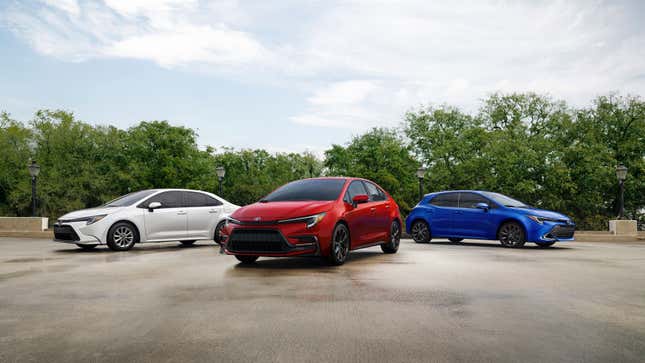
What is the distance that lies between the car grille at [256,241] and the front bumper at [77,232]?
212 inches

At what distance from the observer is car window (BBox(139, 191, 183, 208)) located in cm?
1550

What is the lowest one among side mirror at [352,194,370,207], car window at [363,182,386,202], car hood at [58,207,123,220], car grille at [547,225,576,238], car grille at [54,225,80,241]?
car grille at [547,225,576,238]

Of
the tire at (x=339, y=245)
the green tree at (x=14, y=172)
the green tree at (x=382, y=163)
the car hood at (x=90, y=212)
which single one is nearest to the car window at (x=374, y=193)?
the tire at (x=339, y=245)

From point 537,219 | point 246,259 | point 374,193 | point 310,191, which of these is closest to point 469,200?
point 537,219

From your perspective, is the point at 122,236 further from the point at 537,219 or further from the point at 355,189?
the point at 537,219

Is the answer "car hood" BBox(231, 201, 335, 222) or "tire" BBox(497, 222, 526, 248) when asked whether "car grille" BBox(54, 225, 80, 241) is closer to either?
"car hood" BBox(231, 201, 335, 222)

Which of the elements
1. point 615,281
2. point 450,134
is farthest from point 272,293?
point 450,134

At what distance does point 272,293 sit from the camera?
752cm

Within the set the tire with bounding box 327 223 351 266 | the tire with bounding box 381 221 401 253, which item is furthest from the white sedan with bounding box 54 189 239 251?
the tire with bounding box 327 223 351 266

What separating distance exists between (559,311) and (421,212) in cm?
1186

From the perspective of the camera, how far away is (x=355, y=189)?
39.3 ft

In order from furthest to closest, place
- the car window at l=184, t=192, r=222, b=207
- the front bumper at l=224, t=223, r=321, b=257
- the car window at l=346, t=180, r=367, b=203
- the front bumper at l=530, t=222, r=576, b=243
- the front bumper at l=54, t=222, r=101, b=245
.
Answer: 1. the car window at l=184, t=192, r=222, b=207
2. the front bumper at l=530, t=222, r=576, b=243
3. the front bumper at l=54, t=222, r=101, b=245
4. the car window at l=346, t=180, r=367, b=203
5. the front bumper at l=224, t=223, r=321, b=257

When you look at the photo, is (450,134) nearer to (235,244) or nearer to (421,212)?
(421,212)

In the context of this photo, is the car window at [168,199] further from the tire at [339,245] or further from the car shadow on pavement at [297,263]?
the tire at [339,245]
